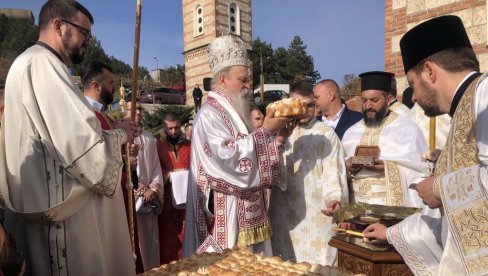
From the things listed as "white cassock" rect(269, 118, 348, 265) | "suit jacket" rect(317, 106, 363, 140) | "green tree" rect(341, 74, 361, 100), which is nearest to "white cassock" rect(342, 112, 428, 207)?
"white cassock" rect(269, 118, 348, 265)

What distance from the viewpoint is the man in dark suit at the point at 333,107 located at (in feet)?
16.7

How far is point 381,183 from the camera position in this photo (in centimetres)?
359

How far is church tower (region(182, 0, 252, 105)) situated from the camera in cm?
2770

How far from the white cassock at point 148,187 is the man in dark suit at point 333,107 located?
2.12 metres

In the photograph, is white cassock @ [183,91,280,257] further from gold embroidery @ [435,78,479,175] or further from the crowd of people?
gold embroidery @ [435,78,479,175]

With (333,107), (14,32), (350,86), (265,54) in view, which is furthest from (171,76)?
(333,107)

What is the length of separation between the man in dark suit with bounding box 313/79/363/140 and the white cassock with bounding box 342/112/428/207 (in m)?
1.18

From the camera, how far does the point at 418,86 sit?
196 cm

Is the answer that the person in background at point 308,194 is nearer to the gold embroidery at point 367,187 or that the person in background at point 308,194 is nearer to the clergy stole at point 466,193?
the gold embroidery at point 367,187

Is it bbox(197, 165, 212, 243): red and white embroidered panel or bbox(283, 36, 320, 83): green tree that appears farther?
bbox(283, 36, 320, 83): green tree

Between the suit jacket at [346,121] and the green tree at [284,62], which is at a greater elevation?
the green tree at [284,62]

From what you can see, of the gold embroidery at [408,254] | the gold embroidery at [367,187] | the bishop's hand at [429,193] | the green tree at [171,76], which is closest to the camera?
the bishop's hand at [429,193]

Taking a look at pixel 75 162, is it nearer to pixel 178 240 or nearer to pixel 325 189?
pixel 325 189

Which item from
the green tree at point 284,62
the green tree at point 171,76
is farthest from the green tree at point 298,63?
the green tree at point 171,76
